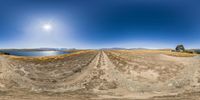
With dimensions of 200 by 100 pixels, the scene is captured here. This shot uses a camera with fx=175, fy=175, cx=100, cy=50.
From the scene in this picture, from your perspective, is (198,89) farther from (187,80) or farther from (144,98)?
(144,98)

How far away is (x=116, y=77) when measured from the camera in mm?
23609

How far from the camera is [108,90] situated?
1838 centimetres

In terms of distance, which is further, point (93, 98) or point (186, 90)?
point (186, 90)

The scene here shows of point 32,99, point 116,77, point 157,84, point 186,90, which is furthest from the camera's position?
point 116,77

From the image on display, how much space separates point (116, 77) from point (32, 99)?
39.3ft

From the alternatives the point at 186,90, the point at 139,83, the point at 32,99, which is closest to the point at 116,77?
the point at 139,83

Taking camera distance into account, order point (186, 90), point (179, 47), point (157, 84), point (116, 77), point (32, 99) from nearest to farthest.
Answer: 1. point (32, 99)
2. point (186, 90)
3. point (157, 84)
4. point (116, 77)
5. point (179, 47)

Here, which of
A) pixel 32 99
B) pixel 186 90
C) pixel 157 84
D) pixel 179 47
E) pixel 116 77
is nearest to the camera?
pixel 32 99

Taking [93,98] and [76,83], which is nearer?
[93,98]

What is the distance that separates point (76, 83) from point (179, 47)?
160912 mm

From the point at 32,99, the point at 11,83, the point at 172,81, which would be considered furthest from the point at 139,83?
the point at 11,83

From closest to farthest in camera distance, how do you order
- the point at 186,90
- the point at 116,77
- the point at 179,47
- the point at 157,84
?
the point at 186,90
the point at 157,84
the point at 116,77
the point at 179,47

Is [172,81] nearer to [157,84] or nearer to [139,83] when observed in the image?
[157,84]

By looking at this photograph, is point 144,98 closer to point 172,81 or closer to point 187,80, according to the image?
point 172,81
